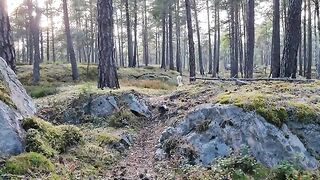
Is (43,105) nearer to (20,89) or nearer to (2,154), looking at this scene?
(20,89)

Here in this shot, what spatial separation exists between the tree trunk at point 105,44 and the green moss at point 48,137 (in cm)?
639

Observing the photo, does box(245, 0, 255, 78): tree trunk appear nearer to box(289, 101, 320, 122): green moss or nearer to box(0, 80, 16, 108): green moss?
box(289, 101, 320, 122): green moss

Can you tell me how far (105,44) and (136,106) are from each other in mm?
3855

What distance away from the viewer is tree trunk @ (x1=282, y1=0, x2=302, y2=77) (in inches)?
450

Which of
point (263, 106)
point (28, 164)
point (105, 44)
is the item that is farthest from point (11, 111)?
point (105, 44)

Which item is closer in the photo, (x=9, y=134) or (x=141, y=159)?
(x=9, y=134)

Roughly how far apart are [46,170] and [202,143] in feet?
10.2

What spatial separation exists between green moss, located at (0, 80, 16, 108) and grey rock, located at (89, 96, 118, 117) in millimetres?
3236

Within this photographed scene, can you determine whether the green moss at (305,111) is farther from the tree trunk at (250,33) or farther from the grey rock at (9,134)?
the tree trunk at (250,33)

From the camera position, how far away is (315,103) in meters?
8.00

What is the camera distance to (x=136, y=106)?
10.3 metres

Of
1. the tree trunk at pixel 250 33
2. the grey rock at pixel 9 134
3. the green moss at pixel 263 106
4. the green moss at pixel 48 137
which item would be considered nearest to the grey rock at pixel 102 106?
the green moss at pixel 48 137

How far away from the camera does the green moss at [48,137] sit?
19.1 ft

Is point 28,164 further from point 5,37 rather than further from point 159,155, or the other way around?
point 5,37
